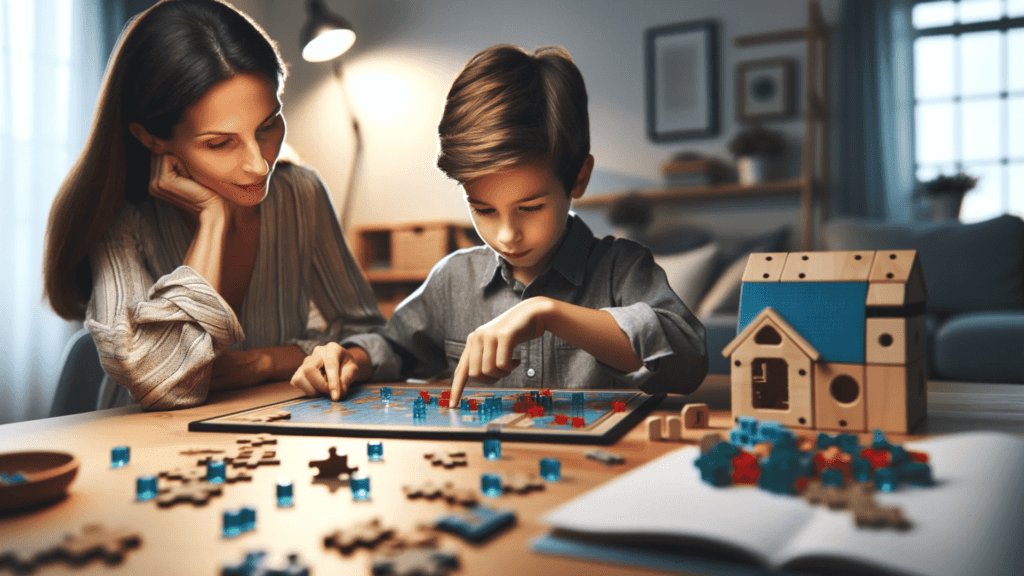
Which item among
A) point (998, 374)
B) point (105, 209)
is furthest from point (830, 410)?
point (998, 374)

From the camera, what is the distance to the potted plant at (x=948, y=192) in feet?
10.8

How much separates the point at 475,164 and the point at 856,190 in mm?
3100

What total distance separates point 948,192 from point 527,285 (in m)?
2.89

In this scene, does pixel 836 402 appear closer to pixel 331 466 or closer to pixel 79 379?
pixel 331 466

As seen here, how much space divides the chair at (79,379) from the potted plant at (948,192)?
3.47 meters

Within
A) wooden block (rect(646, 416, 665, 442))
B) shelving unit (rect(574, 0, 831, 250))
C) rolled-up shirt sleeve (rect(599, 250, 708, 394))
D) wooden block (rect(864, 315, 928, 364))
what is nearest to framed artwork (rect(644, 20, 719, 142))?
shelving unit (rect(574, 0, 831, 250))

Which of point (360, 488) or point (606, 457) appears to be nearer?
point (360, 488)

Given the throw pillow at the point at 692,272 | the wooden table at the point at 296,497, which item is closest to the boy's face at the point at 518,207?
the wooden table at the point at 296,497

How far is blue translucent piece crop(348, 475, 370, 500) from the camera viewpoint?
0.54m

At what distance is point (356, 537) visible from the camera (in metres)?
0.43

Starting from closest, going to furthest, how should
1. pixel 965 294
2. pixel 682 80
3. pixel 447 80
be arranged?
pixel 965 294 < pixel 682 80 < pixel 447 80

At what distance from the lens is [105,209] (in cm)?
115

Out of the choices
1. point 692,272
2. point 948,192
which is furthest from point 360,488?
point 948,192

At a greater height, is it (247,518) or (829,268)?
(829,268)
